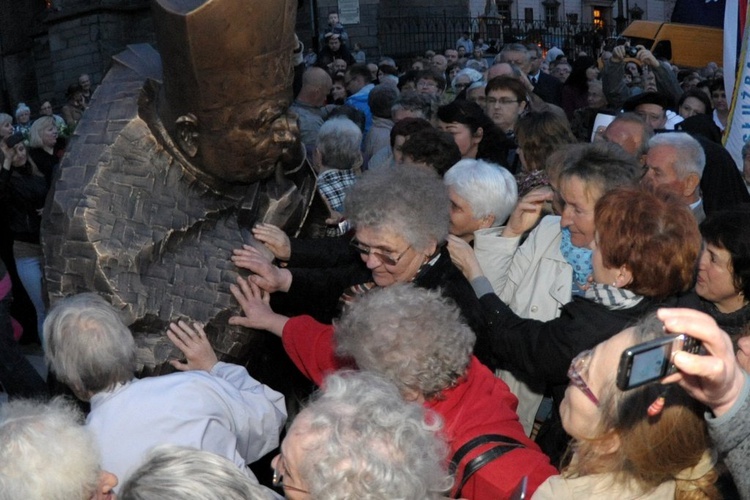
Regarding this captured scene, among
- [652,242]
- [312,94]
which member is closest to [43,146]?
[312,94]

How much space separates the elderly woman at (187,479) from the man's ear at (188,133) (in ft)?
4.69

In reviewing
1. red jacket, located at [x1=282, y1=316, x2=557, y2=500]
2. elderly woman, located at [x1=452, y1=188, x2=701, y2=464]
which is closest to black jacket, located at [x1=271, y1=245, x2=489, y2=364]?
elderly woman, located at [x1=452, y1=188, x2=701, y2=464]

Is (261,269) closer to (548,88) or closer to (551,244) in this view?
(551,244)

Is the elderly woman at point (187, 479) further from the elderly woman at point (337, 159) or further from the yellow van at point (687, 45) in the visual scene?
the yellow van at point (687, 45)

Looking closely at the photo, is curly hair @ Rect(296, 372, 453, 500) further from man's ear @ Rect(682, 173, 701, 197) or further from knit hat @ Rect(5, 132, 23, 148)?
knit hat @ Rect(5, 132, 23, 148)

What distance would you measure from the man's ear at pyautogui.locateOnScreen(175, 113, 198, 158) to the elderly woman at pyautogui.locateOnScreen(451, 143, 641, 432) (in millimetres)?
940

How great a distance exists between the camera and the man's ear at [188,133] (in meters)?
3.04

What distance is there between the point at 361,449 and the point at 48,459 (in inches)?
24.5

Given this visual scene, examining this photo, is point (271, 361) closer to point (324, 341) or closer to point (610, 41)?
point (324, 341)

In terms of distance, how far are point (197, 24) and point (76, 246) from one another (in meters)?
0.78

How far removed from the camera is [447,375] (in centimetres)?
256

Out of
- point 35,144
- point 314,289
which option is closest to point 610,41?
point 35,144

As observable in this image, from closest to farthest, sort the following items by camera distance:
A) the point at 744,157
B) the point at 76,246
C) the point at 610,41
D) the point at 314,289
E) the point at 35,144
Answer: the point at 76,246 → the point at 314,289 → the point at 744,157 → the point at 35,144 → the point at 610,41

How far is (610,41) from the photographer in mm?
17328
